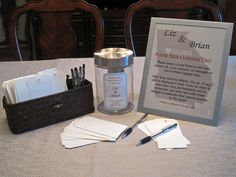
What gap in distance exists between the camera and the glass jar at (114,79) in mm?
838

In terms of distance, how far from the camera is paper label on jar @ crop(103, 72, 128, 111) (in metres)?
0.84

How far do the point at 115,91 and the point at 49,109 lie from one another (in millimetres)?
174

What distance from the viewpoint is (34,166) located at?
671 mm

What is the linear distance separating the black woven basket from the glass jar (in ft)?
0.14

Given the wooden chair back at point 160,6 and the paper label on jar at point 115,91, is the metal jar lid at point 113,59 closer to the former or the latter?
the paper label on jar at point 115,91

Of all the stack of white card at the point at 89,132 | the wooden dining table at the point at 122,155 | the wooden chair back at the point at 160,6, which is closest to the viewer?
the wooden dining table at the point at 122,155

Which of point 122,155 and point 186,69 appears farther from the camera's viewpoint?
point 186,69

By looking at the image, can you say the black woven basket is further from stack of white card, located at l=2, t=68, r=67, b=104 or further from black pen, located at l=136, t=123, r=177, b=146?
black pen, located at l=136, t=123, r=177, b=146

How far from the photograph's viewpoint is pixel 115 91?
0.85 metres

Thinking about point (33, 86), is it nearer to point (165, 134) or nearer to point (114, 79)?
point (114, 79)

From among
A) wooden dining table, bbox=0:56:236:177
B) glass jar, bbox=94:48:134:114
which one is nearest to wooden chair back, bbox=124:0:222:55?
glass jar, bbox=94:48:134:114

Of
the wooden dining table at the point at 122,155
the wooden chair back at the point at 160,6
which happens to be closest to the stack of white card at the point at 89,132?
the wooden dining table at the point at 122,155

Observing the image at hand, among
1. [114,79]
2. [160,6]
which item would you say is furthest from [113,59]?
[160,6]

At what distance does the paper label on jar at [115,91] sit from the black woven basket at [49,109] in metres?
0.04
